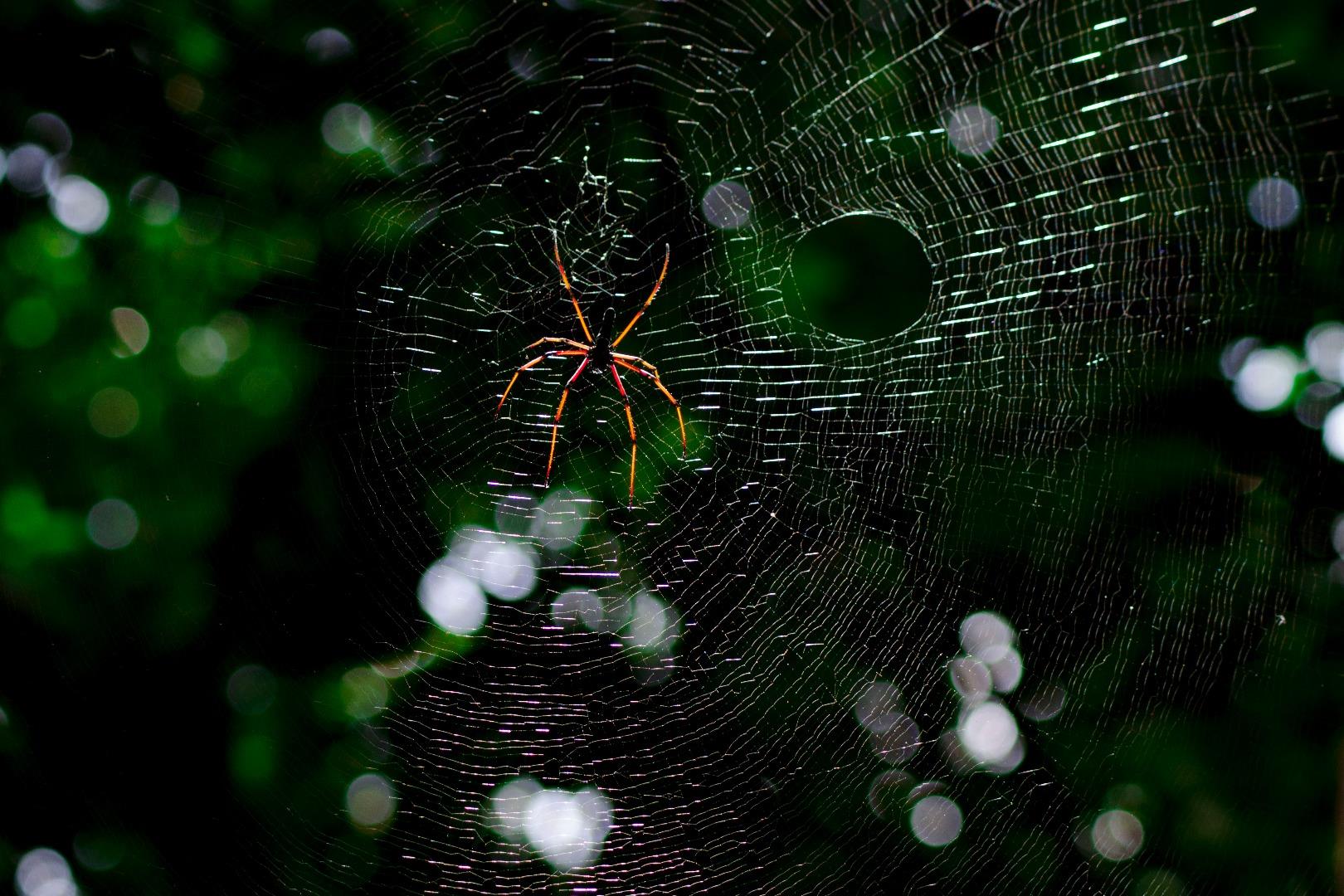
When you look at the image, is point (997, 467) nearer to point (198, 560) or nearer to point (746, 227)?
point (746, 227)

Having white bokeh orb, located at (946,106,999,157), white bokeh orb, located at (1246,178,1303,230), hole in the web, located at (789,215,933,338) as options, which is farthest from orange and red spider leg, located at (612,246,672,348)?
white bokeh orb, located at (1246,178,1303,230)

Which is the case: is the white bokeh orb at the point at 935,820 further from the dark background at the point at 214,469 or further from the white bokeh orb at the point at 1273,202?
the white bokeh orb at the point at 1273,202

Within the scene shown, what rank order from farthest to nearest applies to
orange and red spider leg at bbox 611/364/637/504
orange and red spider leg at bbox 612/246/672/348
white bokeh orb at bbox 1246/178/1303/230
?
white bokeh orb at bbox 1246/178/1303/230 → orange and red spider leg at bbox 611/364/637/504 → orange and red spider leg at bbox 612/246/672/348

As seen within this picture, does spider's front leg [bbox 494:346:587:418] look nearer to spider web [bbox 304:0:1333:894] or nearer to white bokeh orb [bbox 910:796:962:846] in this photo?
spider web [bbox 304:0:1333:894]

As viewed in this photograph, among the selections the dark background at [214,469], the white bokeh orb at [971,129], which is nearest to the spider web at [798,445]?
the white bokeh orb at [971,129]

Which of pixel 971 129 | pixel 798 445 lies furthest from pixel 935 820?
pixel 971 129

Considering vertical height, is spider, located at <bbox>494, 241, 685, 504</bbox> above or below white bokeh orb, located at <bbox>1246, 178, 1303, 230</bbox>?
below
